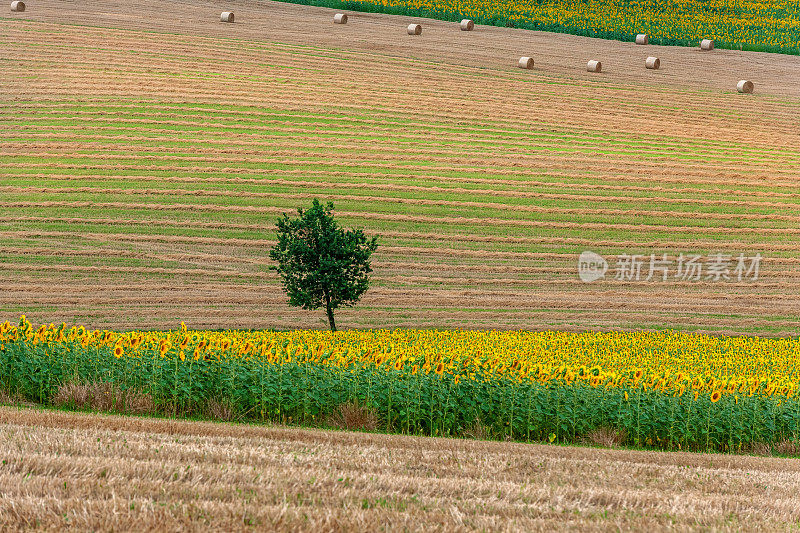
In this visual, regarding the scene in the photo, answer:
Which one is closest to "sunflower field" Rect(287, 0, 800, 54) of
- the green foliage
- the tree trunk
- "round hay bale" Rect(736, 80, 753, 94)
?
"round hay bale" Rect(736, 80, 753, 94)

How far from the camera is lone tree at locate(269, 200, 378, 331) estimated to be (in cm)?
2500

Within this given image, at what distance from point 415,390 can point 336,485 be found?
5.13m

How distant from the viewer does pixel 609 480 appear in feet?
26.5

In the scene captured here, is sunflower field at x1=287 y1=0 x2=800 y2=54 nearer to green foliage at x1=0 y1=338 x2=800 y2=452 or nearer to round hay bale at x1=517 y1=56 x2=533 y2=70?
round hay bale at x1=517 y1=56 x2=533 y2=70

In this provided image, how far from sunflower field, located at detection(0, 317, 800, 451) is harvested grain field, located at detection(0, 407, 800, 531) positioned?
6.03ft

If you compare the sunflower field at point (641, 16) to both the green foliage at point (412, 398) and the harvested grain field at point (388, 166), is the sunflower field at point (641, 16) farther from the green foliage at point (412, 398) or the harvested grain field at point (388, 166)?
the green foliage at point (412, 398)

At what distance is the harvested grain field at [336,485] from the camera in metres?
5.73

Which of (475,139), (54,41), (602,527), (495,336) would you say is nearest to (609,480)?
(602,527)

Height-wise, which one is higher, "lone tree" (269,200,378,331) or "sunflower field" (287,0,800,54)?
"sunflower field" (287,0,800,54)

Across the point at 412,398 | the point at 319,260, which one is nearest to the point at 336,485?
the point at 412,398

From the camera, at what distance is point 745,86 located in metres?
45.6

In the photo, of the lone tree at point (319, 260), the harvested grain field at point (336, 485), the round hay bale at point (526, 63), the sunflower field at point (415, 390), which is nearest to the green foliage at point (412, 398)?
the sunflower field at point (415, 390)

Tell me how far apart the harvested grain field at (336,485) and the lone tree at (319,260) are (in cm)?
1505

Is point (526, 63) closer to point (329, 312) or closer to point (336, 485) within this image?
point (329, 312)
